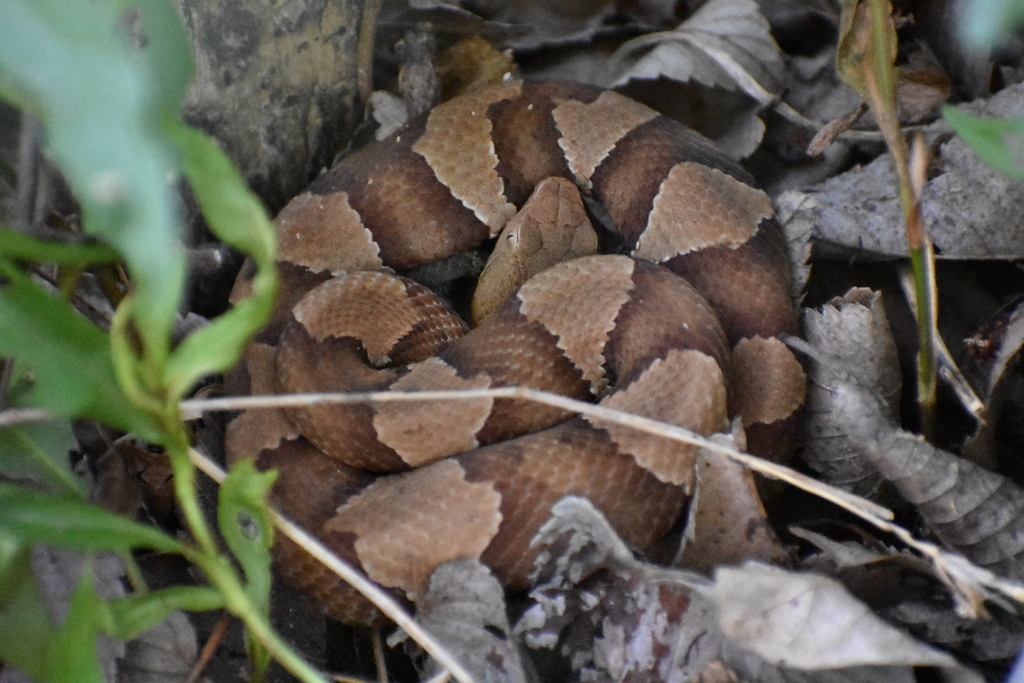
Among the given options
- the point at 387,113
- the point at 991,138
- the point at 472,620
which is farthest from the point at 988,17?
the point at 387,113

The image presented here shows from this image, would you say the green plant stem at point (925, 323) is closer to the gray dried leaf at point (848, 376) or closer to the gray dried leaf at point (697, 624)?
the gray dried leaf at point (848, 376)

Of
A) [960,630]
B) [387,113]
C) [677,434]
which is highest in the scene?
[387,113]

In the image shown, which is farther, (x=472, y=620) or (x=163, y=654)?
(x=472, y=620)

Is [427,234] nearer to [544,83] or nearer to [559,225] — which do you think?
[559,225]

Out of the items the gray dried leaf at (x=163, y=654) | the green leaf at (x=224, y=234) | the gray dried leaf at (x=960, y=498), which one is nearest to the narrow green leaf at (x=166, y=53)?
the green leaf at (x=224, y=234)

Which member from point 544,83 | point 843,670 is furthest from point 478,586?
point 544,83

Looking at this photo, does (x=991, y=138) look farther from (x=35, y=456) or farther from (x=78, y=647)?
(x=35, y=456)
